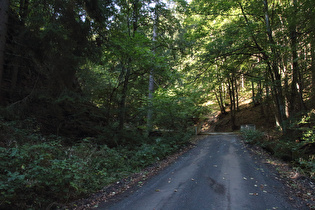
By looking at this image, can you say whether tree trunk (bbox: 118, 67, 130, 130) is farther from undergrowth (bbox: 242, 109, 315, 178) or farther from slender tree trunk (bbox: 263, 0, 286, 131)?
undergrowth (bbox: 242, 109, 315, 178)

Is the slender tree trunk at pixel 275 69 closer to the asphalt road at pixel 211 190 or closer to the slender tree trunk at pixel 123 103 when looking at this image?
the asphalt road at pixel 211 190

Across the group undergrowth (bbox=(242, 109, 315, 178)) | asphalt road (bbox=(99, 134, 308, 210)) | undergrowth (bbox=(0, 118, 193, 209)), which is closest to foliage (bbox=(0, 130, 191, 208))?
undergrowth (bbox=(0, 118, 193, 209))

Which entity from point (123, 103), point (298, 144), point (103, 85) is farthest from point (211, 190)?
point (103, 85)

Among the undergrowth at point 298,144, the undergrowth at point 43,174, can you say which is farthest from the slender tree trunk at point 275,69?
the undergrowth at point 43,174

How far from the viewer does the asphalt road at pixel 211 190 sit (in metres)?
3.66

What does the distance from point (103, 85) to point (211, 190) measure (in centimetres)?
739

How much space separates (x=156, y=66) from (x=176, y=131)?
4.48 meters

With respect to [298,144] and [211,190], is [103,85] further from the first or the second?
[298,144]

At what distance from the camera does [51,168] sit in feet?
13.0

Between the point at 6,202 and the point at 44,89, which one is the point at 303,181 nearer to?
the point at 6,202

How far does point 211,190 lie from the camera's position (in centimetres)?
438

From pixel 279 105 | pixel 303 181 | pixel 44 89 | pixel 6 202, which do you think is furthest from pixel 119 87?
pixel 279 105

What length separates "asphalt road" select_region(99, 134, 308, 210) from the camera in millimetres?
3656

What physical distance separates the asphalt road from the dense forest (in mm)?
1316
